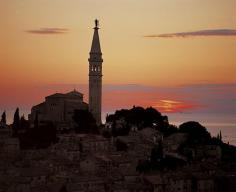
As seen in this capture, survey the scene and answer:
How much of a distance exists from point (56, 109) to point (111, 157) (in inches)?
505

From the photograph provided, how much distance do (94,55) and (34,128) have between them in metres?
11.8

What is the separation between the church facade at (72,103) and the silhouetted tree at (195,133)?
7850 millimetres

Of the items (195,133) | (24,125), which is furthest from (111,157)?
(24,125)

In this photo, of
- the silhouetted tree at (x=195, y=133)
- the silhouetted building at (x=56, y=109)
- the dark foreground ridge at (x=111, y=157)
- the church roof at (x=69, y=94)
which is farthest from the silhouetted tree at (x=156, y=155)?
the church roof at (x=69, y=94)

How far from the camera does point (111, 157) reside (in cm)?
4069

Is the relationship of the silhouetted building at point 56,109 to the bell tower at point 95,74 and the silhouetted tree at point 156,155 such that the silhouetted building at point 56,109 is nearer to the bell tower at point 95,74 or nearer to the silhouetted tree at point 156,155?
the bell tower at point 95,74

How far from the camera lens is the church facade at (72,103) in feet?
171

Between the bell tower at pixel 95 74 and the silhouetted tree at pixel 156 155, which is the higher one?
the bell tower at pixel 95 74

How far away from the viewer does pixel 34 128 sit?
46.1 metres

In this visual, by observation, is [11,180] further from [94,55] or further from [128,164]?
[94,55]

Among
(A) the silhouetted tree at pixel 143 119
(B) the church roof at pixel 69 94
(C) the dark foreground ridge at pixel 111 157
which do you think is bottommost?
(C) the dark foreground ridge at pixel 111 157

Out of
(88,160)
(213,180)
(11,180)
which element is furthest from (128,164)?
(11,180)

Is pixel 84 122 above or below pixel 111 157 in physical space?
above

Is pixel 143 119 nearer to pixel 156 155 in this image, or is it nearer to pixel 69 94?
pixel 69 94
